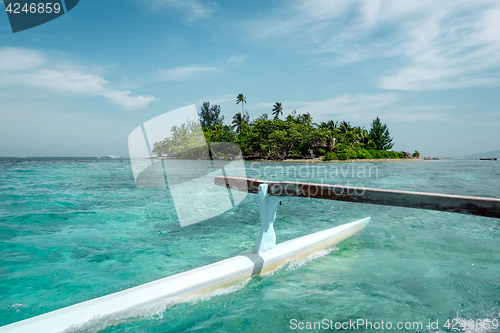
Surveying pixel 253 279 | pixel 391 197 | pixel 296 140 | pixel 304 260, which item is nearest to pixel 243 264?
pixel 253 279

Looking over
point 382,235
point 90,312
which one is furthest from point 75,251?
point 382,235

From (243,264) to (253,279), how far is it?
221 mm

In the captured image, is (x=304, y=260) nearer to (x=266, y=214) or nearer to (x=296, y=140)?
(x=266, y=214)

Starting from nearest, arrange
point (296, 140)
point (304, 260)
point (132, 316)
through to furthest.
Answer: point (132, 316) < point (304, 260) < point (296, 140)

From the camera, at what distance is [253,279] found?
2.88 metres

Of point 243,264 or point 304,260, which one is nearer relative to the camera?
point 243,264

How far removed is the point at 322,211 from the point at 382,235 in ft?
8.70

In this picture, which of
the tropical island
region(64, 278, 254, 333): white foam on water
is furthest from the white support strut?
the tropical island

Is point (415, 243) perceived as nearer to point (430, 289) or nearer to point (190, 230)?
point (430, 289)

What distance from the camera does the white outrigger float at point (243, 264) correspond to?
6.02ft

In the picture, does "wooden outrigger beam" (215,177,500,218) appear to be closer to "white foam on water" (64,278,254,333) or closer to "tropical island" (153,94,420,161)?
"white foam on water" (64,278,254,333)

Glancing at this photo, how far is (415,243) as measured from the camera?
4.71 meters

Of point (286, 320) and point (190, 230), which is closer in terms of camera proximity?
point (286, 320)

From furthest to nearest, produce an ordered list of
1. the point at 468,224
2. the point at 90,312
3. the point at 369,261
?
the point at 468,224 < the point at 369,261 < the point at 90,312
